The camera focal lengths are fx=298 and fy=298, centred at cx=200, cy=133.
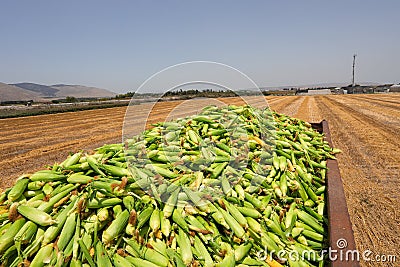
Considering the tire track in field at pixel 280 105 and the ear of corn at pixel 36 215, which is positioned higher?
the ear of corn at pixel 36 215

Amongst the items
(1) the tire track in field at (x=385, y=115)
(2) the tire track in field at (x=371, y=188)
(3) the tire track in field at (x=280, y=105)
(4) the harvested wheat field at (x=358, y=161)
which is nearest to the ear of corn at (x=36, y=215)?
(4) the harvested wheat field at (x=358, y=161)

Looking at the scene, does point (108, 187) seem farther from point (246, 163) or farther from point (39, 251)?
point (246, 163)

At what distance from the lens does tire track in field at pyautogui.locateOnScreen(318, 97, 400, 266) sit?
12.8 ft

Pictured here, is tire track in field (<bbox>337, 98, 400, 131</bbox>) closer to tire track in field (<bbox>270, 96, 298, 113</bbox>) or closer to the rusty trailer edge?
tire track in field (<bbox>270, 96, 298, 113</bbox>)

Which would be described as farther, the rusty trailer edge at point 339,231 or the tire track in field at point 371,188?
the tire track in field at point 371,188

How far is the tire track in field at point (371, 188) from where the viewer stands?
3.89 metres

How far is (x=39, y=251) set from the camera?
2.04 m

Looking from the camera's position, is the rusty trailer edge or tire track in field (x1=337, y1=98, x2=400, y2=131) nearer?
the rusty trailer edge

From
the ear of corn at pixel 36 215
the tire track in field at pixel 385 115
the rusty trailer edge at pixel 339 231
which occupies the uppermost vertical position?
the ear of corn at pixel 36 215

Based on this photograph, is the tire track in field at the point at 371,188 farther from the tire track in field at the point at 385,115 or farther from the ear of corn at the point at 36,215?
the tire track in field at the point at 385,115

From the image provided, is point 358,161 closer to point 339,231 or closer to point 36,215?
point 339,231

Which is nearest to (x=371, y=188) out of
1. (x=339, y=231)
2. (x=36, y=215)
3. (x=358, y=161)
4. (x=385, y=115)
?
(x=358, y=161)

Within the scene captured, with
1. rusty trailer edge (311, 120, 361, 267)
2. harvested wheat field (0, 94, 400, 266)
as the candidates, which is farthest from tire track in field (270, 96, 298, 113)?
rusty trailer edge (311, 120, 361, 267)

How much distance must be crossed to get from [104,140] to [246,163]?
31.4ft
